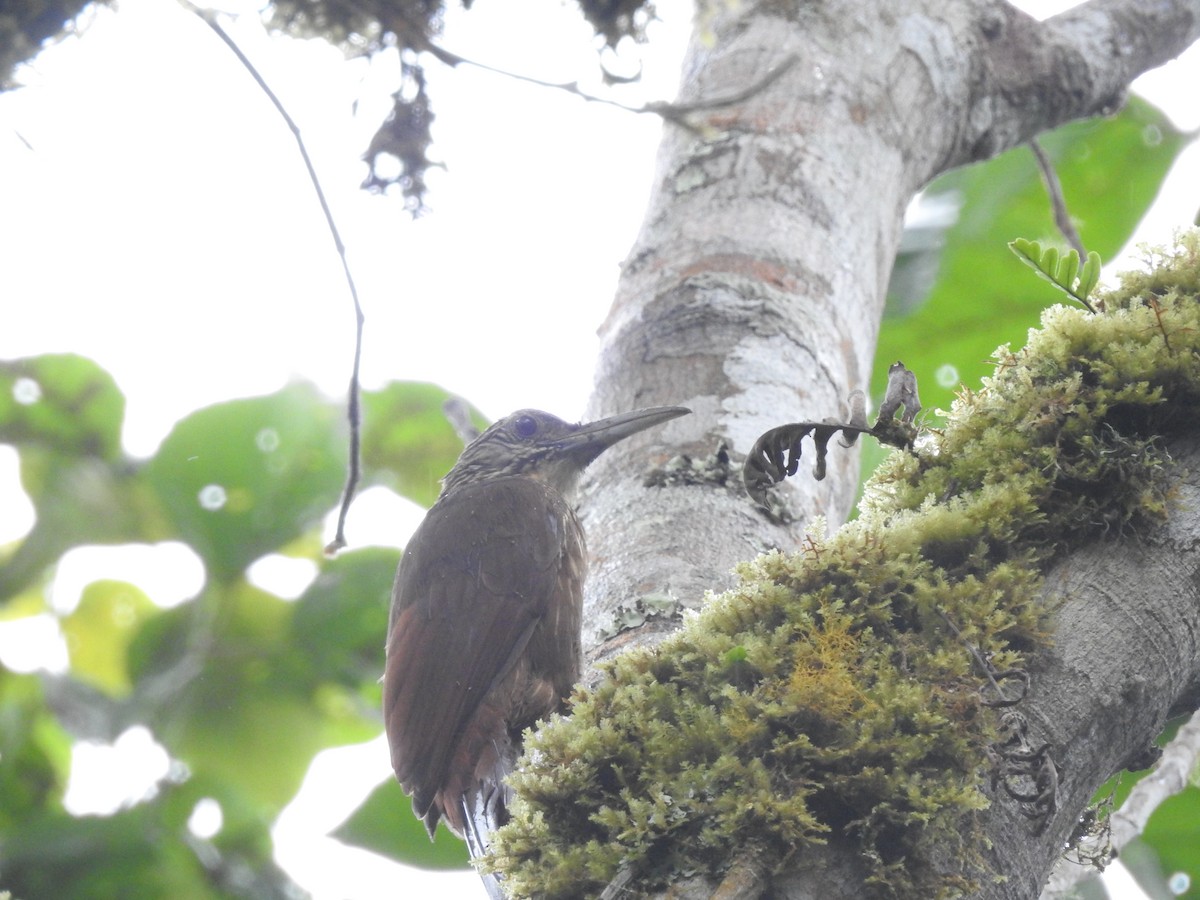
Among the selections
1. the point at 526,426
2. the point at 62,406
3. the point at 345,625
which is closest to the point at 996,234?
the point at 526,426

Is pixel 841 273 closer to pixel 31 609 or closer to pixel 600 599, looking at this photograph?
pixel 600 599

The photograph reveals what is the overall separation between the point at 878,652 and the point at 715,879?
35cm

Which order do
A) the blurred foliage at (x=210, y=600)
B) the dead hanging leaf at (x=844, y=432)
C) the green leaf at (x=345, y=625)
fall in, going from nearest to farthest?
the dead hanging leaf at (x=844, y=432) → the blurred foliage at (x=210, y=600) → the green leaf at (x=345, y=625)

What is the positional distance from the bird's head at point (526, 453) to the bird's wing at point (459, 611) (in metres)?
0.22

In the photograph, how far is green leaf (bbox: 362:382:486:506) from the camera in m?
4.36

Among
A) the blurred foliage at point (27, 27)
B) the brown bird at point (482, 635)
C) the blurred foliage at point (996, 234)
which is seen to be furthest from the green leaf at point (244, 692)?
the blurred foliage at point (27, 27)

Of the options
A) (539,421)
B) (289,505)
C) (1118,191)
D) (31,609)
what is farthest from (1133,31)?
(31,609)

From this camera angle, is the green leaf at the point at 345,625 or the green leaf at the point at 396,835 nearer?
the green leaf at the point at 396,835

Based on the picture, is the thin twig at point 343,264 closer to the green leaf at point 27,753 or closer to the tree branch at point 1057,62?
the green leaf at point 27,753

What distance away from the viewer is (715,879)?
51.9 inches

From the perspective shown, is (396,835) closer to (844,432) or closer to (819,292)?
(819,292)

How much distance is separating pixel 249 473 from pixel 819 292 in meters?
2.15

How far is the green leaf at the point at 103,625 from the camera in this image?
3934 millimetres

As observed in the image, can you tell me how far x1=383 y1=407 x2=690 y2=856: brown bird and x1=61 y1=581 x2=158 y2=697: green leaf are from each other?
128cm
